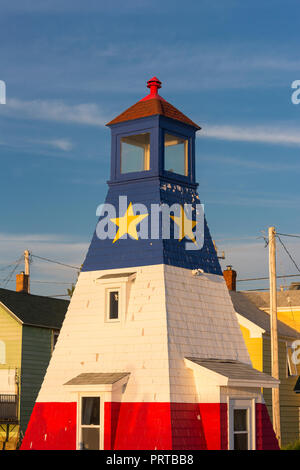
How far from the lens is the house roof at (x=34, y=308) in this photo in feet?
126

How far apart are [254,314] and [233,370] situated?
16725 mm

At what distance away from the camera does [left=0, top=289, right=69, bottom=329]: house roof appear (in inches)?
1513

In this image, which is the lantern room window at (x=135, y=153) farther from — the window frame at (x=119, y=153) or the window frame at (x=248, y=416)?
the window frame at (x=248, y=416)

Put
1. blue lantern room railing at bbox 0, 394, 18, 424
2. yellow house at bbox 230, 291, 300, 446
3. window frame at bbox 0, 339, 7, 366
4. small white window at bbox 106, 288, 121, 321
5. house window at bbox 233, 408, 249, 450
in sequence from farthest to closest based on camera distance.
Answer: window frame at bbox 0, 339, 7, 366
yellow house at bbox 230, 291, 300, 446
blue lantern room railing at bbox 0, 394, 18, 424
small white window at bbox 106, 288, 121, 321
house window at bbox 233, 408, 249, 450

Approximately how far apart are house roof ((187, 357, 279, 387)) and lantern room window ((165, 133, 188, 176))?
643cm

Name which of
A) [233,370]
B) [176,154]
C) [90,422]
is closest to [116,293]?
[90,422]

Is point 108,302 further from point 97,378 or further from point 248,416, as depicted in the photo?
point 248,416

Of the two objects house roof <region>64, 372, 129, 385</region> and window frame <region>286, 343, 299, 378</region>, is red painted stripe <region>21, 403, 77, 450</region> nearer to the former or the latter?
house roof <region>64, 372, 129, 385</region>

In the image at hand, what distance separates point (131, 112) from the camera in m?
26.8

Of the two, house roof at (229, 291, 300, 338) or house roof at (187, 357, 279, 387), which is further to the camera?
house roof at (229, 291, 300, 338)

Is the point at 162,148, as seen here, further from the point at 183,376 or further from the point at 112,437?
the point at 112,437

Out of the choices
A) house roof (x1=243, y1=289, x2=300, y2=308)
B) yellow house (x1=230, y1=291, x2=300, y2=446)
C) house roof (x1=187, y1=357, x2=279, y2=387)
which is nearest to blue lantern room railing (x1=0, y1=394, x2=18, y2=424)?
yellow house (x1=230, y1=291, x2=300, y2=446)
